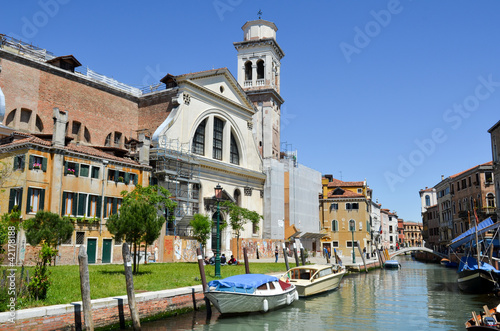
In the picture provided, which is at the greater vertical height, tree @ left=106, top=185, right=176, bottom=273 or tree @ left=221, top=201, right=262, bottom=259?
tree @ left=221, top=201, right=262, bottom=259

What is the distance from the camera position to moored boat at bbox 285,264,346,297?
19.7m

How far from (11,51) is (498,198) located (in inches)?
1449

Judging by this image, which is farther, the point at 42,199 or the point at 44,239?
the point at 42,199

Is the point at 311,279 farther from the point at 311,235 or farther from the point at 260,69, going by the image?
the point at 260,69

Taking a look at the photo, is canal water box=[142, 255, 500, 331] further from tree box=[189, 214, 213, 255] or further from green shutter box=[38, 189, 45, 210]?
green shutter box=[38, 189, 45, 210]

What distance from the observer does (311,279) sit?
2019cm

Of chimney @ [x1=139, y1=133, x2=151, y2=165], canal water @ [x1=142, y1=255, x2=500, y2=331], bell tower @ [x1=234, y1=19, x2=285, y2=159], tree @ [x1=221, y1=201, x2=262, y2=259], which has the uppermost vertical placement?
bell tower @ [x1=234, y1=19, x2=285, y2=159]

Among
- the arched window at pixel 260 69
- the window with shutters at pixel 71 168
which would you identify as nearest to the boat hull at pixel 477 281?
the window with shutters at pixel 71 168

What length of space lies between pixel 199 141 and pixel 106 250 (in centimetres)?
1257

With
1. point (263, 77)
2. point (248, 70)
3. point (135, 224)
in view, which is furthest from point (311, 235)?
point (135, 224)

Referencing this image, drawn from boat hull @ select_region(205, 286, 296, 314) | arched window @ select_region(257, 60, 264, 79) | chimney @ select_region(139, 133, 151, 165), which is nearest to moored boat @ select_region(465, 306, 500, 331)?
boat hull @ select_region(205, 286, 296, 314)

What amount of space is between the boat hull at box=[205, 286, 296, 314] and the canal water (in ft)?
0.92

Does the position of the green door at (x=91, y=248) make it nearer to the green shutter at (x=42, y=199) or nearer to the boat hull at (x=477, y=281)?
the green shutter at (x=42, y=199)

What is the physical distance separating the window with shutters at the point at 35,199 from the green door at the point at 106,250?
4460 mm
